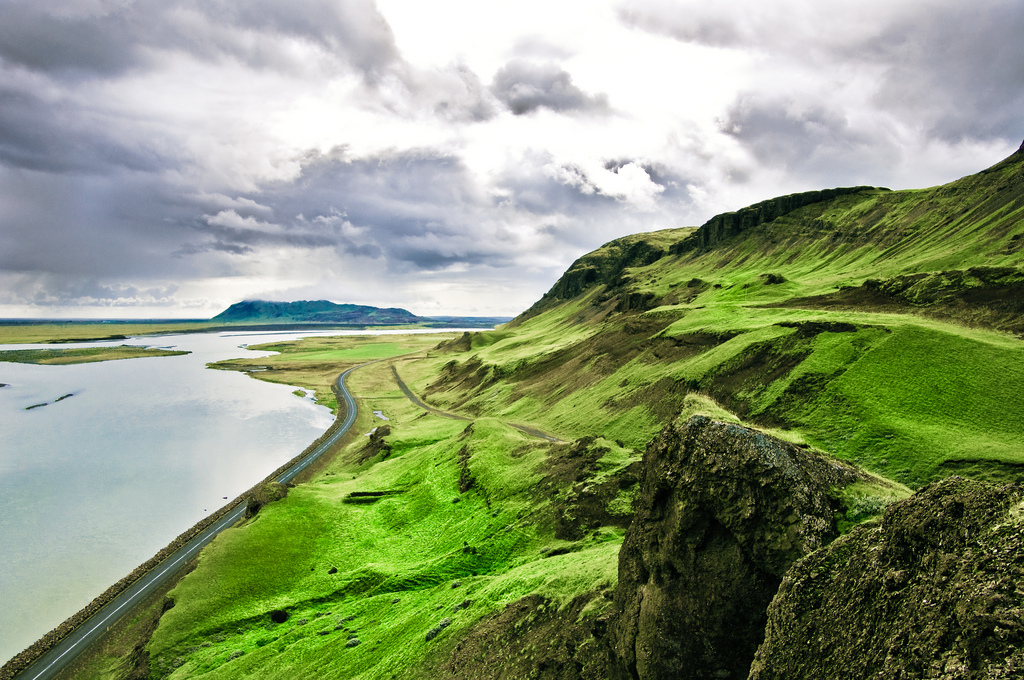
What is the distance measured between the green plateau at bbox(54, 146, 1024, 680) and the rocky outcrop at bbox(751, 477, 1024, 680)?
0.16ft

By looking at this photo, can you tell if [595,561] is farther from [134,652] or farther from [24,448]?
[24,448]

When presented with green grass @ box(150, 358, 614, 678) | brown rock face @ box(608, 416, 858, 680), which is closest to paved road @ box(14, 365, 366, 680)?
green grass @ box(150, 358, 614, 678)

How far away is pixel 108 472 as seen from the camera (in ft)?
221

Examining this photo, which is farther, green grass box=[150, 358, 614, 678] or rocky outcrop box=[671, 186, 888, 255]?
rocky outcrop box=[671, 186, 888, 255]

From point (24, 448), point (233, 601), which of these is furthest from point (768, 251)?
point (24, 448)

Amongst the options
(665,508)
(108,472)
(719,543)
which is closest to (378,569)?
(665,508)

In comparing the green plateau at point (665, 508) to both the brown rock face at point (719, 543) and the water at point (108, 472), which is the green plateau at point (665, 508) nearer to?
the brown rock face at point (719, 543)

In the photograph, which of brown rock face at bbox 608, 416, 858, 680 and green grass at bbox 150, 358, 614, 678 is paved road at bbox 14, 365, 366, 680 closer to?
green grass at bbox 150, 358, 614, 678

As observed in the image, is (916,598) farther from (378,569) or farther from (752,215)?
(752,215)

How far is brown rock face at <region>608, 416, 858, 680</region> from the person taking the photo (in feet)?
42.2

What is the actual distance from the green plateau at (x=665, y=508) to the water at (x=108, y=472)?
10964 mm

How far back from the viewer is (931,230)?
10612 cm

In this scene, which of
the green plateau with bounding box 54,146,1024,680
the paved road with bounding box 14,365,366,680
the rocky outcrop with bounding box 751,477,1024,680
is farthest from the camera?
the paved road with bounding box 14,365,366,680

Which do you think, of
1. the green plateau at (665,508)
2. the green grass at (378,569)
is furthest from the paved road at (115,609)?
the green grass at (378,569)
